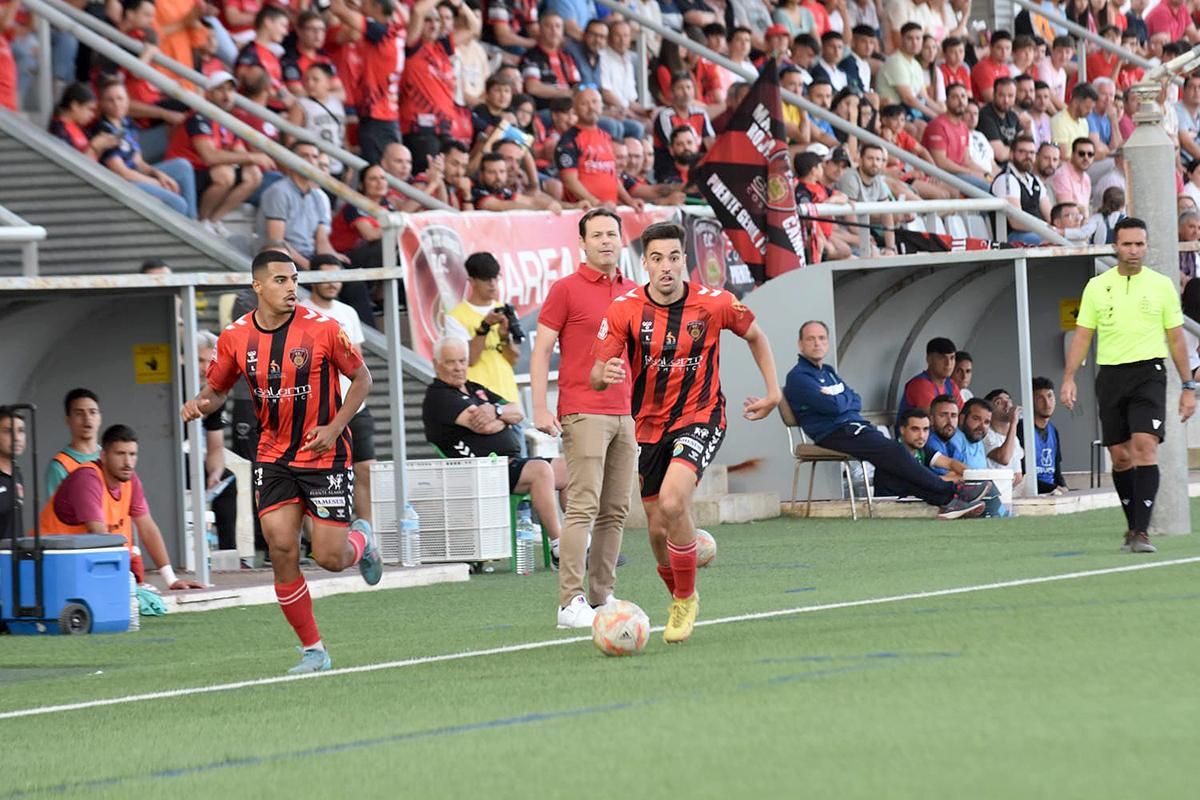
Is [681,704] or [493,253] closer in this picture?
[681,704]

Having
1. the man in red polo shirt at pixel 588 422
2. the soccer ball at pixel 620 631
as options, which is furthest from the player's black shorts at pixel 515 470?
the soccer ball at pixel 620 631

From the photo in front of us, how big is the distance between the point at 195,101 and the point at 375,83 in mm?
2764

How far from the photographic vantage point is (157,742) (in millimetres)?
7992

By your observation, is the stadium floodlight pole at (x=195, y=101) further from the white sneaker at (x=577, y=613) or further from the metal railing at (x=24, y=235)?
the white sneaker at (x=577, y=613)

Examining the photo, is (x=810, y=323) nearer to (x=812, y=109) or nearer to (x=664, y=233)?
(x=812, y=109)

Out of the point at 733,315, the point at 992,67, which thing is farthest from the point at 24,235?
the point at 992,67

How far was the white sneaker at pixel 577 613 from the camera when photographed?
11.3 m

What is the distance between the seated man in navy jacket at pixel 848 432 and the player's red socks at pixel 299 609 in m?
9.62

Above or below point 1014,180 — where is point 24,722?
below

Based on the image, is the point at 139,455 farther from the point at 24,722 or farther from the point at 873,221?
the point at 873,221

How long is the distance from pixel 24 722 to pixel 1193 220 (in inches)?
740

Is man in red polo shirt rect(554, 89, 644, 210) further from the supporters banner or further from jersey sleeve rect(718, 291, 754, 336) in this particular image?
jersey sleeve rect(718, 291, 754, 336)

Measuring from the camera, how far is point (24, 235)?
46.9 ft

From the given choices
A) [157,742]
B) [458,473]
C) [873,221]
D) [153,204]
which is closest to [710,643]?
[157,742]
